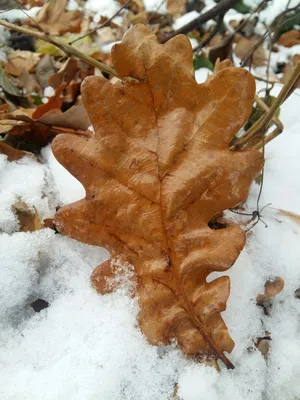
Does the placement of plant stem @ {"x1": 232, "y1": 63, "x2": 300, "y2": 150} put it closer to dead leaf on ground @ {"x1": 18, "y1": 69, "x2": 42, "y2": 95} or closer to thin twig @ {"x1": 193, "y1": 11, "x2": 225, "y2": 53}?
thin twig @ {"x1": 193, "y1": 11, "x2": 225, "y2": 53}

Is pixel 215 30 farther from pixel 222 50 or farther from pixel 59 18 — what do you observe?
pixel 59 18

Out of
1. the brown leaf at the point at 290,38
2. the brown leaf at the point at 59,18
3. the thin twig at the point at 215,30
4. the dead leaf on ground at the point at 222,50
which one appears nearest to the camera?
the dead leaf on ground at the point at 222,50

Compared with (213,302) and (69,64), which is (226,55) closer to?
(69,64)

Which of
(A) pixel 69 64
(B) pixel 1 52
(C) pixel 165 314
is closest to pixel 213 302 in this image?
(C) pixel 165 314

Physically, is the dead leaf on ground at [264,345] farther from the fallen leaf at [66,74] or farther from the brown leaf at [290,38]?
the brown leaf at [290,38]

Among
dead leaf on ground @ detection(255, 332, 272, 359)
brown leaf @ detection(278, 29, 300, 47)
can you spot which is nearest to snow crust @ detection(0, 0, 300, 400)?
dead leaf on ground @ detection(255, 332, 272, 359)

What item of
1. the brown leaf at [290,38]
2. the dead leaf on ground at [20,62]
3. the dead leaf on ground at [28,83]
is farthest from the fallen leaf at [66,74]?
the brown leaf at [290,38]

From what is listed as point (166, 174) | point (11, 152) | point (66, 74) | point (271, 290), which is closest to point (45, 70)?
point (66, 74)
